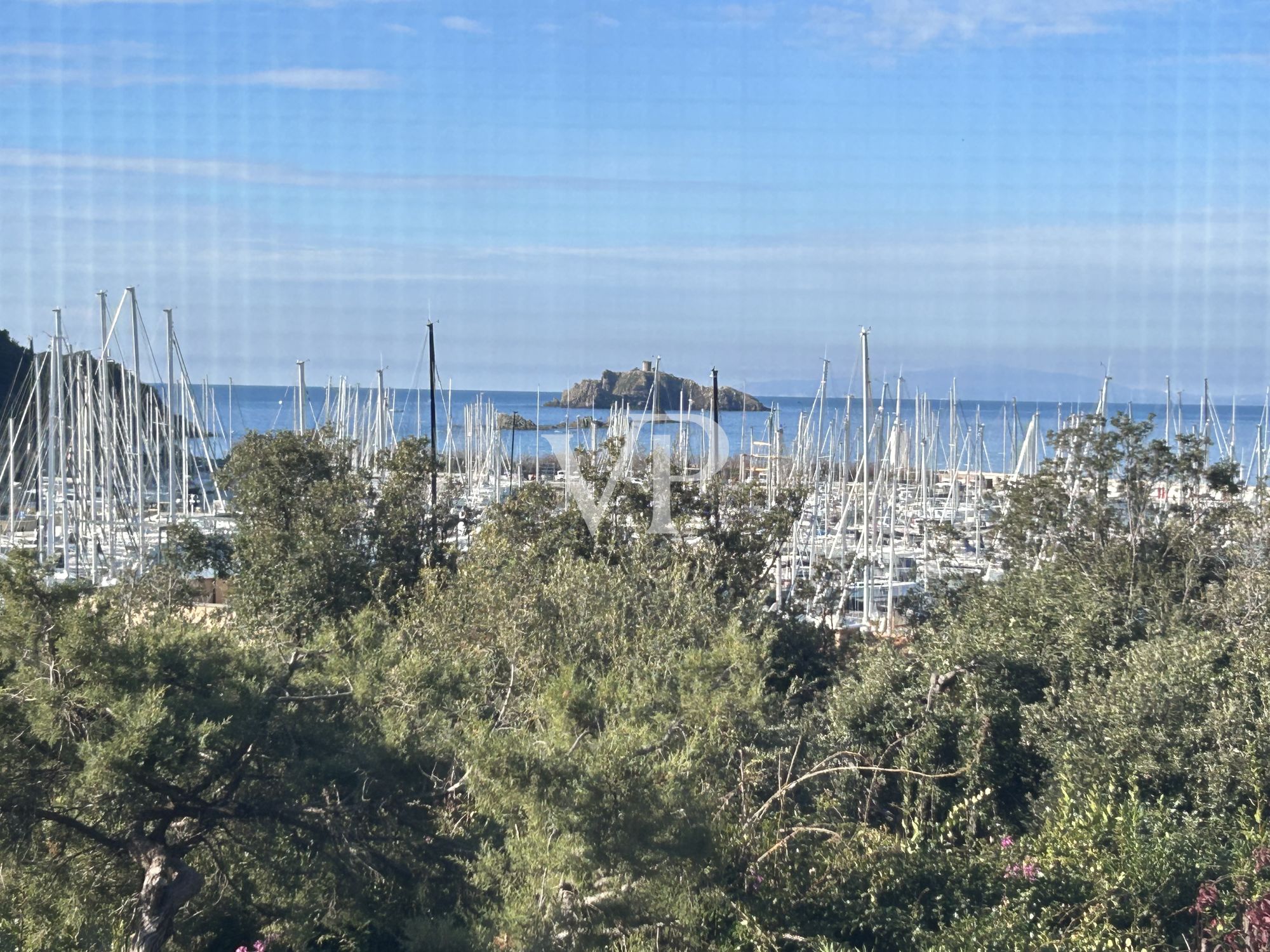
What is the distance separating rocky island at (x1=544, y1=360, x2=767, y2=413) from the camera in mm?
41362

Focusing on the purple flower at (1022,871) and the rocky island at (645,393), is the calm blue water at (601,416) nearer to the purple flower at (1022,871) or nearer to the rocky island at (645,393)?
the rocky island at (645,393)

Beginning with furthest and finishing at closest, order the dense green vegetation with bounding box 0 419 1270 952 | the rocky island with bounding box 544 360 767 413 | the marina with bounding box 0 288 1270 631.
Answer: the rocky island with bounding box 544 360 767 413
the marina with bounding box 0 288 1270 631
the dense green vegetation with bounding box 0 419 1270 952

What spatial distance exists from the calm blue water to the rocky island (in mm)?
1028

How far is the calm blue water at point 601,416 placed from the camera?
44875 millimetres

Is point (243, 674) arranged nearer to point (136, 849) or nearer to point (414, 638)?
point (136, 849)

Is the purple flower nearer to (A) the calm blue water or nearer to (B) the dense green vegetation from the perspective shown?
(B) the dense green vegetation

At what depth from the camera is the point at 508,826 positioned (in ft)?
22.0

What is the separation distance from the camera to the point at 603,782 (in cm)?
629

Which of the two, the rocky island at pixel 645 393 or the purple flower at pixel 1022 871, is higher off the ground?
the rocky island at pixel 645 393

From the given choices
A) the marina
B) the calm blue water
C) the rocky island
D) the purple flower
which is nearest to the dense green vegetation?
the purple flower

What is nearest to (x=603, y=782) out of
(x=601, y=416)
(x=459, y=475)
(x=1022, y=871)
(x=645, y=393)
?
(x=1022, y=871)

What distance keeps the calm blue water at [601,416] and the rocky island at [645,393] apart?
1.03 metres

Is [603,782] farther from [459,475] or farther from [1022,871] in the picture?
[459,475]

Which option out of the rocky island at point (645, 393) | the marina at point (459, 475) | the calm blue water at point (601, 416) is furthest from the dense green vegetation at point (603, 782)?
the rocky island at point (645, 393)
